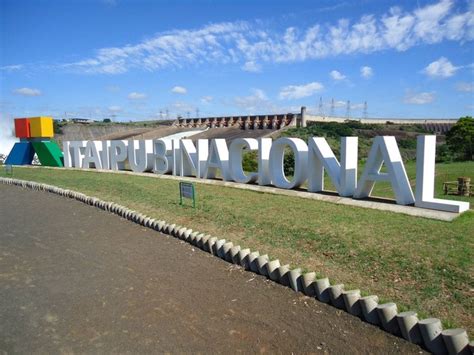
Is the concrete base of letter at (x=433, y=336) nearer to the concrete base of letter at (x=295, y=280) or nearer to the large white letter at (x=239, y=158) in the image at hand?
the concrete base of letter at (x=295, y=280)

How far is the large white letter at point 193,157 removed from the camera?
16812 mm

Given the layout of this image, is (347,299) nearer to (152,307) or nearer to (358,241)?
(358,241)

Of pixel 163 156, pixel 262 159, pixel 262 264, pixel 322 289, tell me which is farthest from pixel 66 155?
pixel 322 289

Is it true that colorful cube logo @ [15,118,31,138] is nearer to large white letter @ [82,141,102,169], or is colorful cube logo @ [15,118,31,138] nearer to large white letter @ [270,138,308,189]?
large white letter @ [82,141,102,169]

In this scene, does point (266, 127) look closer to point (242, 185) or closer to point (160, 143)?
point (160, 143)

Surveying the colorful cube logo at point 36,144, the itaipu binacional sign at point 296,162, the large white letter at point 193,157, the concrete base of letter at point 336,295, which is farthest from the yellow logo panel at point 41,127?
the concrete base of letter at point 336,295

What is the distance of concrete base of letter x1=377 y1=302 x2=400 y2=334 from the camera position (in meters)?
4.08

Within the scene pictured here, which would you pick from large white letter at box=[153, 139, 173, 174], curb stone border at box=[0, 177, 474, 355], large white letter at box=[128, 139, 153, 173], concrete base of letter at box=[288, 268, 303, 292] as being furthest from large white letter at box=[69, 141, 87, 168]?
concrete base of letter at box=[288, 268, 303, 292]

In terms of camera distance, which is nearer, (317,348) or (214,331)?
(317,348)

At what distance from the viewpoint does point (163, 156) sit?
19047 mm

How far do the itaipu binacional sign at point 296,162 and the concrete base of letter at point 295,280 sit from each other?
16.5ft

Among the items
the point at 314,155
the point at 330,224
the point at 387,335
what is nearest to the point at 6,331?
the point at 387,335

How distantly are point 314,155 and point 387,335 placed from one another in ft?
27.0

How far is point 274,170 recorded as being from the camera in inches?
527
